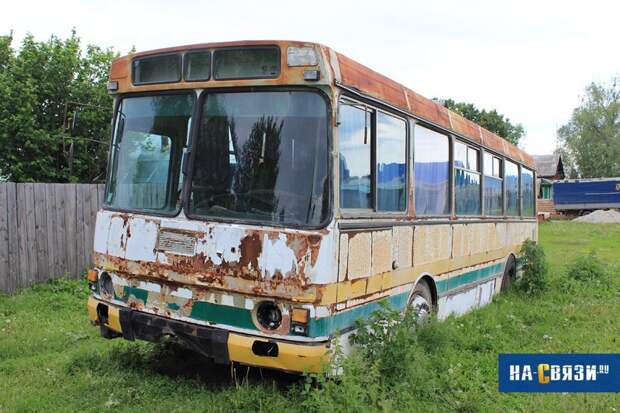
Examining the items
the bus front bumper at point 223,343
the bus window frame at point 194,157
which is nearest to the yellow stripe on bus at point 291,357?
the bus front bumper at point 223,343

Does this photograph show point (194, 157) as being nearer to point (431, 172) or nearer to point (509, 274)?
point (431, 172)

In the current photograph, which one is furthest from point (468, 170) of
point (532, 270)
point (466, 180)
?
point (532, 270)

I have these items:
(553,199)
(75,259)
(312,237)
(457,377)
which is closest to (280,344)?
(312,237)

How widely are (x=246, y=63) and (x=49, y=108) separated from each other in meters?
16.7

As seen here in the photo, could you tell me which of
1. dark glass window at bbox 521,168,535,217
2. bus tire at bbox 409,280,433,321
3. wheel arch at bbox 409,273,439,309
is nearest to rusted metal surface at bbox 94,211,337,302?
bus tire at bbox 409,280,433,321

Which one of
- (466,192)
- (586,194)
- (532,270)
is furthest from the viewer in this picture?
(586,194)

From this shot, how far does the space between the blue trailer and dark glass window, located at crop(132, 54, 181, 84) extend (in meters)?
48.5

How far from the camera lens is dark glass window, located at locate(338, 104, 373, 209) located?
4242mm

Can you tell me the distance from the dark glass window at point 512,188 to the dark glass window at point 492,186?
0.46 metres

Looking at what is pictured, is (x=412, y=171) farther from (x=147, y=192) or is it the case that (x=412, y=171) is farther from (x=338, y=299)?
(x=147, y=192)

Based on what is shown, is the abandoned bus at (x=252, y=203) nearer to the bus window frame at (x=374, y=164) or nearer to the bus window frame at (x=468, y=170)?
the bus window frame at (x=374, y=164)

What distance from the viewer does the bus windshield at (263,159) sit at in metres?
4.05

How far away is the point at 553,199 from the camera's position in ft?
157

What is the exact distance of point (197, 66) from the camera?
4445mm
